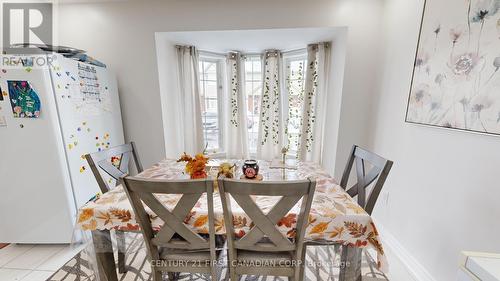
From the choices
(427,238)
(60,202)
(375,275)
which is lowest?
(375,275)

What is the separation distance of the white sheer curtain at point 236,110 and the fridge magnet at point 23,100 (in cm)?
208

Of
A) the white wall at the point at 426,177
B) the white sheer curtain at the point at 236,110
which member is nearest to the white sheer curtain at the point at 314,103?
the white wall at the point at 426,177

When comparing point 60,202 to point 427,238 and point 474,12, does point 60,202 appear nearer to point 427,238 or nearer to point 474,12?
point 427,238

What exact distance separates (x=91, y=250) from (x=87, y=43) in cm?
227

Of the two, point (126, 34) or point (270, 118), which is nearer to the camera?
point (126, 34)

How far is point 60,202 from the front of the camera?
1.74m

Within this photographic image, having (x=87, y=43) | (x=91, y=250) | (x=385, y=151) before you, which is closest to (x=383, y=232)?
(x=385, y=151)

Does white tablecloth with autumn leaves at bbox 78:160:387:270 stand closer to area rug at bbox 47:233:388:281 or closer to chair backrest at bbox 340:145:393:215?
chair backrest at bbox 340:145:393:215

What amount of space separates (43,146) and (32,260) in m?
0.96

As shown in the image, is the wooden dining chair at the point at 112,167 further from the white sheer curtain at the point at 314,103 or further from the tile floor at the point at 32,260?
the white sheer curtain at the point at 314,103

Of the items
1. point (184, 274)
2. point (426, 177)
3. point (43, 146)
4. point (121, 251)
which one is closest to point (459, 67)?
point (426, 177)

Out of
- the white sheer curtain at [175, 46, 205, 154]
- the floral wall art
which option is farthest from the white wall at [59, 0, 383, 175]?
the floral wall art

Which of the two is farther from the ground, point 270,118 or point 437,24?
point 437,24

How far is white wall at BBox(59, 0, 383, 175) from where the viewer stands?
7.01 feet
